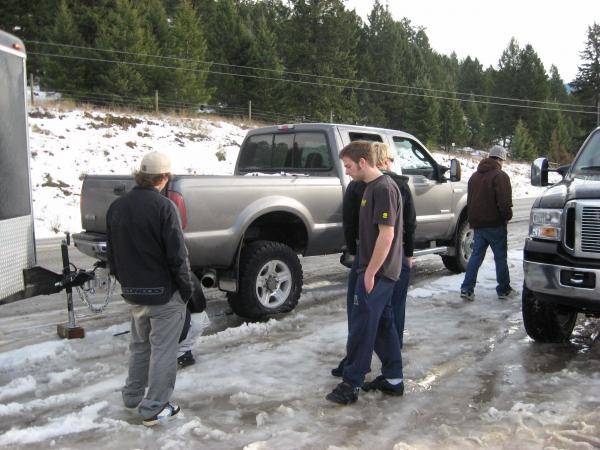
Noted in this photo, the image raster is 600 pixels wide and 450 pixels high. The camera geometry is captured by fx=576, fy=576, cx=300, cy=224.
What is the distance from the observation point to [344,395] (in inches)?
158

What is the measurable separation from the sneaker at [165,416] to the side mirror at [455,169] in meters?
5.09

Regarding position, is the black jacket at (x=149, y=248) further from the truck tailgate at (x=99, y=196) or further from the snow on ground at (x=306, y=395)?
the truck tailgate at (x=99, y=196)

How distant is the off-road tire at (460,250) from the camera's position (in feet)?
27.8

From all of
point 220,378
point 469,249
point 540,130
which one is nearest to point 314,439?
point 220,378

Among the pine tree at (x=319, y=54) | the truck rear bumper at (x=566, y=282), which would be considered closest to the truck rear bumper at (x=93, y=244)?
the truck rear bumper at (x=566, y=282)

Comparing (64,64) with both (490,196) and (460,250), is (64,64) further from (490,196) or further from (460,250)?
(490,196)

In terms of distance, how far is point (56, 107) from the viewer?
81.1ft

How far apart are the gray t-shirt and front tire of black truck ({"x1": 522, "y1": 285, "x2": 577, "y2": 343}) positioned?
1724 millimetres

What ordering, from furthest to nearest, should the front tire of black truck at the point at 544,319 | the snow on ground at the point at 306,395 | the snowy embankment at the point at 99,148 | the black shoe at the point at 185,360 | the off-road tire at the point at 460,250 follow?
the snowy embankment at the point at 99,148 → the off-road tire at the point at 460,250 → the front tire of black truck at the point at 544,319 → the black shoe at the point at 185,360 → the snow on ground at the point at 306,395

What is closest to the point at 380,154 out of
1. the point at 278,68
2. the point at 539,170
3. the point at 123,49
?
the point at 539,170

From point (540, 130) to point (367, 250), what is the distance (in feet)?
234

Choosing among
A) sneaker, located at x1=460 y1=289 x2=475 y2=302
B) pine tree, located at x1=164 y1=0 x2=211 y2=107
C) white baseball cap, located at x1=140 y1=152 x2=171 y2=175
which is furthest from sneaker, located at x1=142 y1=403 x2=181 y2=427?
pine tree, located at x1=164 y1=0 x2=211 y2=107

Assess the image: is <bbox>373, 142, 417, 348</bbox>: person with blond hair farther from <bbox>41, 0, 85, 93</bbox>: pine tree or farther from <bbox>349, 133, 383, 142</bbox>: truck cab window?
<bbox>41, 0, 85, 93</bbox>: pine tree

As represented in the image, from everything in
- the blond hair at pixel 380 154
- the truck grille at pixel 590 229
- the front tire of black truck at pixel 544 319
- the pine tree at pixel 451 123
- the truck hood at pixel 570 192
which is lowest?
the front tire of black truck at pixel 544 319
